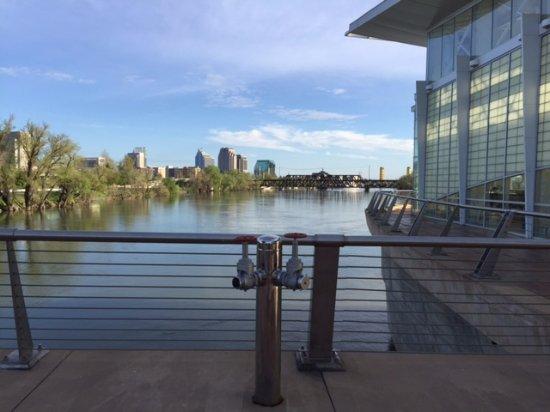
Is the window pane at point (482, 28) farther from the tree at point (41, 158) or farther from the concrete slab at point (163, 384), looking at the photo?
the tree at point (41, 158)

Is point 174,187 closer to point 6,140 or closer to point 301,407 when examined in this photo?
point 6,140

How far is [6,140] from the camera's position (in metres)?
61.1

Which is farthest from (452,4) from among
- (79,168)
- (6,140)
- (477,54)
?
(79,168)

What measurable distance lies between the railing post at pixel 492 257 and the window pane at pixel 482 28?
15136mm

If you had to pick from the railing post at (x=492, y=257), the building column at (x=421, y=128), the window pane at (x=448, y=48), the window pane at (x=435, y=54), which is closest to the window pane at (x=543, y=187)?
the window pane at (x=448, y=48)

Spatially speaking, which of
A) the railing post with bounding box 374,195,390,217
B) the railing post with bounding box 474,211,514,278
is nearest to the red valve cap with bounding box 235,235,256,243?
the railing post with bounding box 474,211,514,278

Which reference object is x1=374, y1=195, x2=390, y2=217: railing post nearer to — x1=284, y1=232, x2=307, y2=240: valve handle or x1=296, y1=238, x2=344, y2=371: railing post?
x1=296, y1=238, x2=344, y2=371: railing post

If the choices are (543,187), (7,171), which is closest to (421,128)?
(543,187)

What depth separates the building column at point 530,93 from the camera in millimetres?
16844

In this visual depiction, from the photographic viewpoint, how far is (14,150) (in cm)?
6238

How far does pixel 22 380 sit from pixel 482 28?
22511mm

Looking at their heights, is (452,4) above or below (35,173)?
above

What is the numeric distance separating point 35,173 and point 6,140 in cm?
544

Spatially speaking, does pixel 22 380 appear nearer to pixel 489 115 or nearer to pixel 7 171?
pixel 489 115
